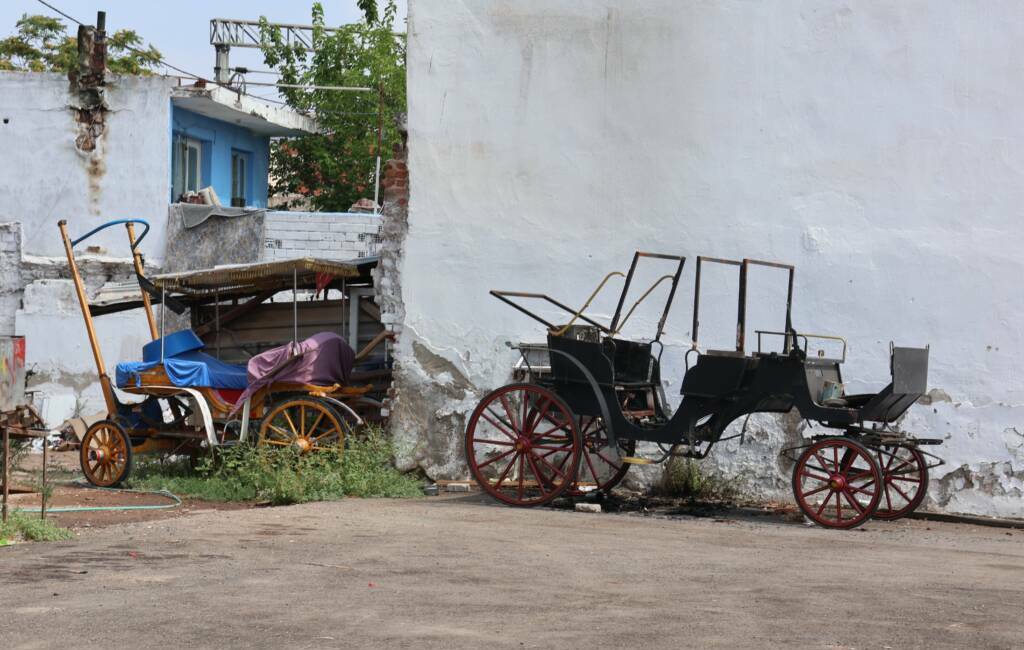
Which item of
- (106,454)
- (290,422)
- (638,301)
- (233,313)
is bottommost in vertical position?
(106,454)

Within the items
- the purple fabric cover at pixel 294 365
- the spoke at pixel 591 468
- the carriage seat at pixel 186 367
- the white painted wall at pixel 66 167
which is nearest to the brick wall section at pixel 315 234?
the white painted wall at pixel 66 167

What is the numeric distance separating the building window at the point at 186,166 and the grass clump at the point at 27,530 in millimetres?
14649

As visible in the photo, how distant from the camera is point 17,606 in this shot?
238 inches

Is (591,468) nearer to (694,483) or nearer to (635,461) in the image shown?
(635,461)

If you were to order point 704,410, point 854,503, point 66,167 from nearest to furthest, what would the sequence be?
point 854,503, point 704,410, point 66,167

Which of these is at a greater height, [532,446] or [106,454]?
[532,446]

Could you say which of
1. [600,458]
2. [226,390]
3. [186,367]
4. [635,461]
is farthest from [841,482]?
[186,367]

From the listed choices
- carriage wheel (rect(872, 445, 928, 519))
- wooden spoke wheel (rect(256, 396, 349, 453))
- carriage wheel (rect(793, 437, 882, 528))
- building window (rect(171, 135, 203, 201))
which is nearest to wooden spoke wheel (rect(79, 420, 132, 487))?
wooden spoke wheel (rect(256, 396, 349, 453))

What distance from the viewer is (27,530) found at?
824 cm

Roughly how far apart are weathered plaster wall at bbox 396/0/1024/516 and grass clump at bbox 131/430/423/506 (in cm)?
52

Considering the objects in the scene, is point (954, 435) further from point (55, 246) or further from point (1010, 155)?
point (55, 246)

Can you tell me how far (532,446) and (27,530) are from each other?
399 centimetres

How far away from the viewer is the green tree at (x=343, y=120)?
1128 inches

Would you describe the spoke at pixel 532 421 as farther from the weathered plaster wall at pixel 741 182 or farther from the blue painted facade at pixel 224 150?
the blue painted facade at pixel 224 150
